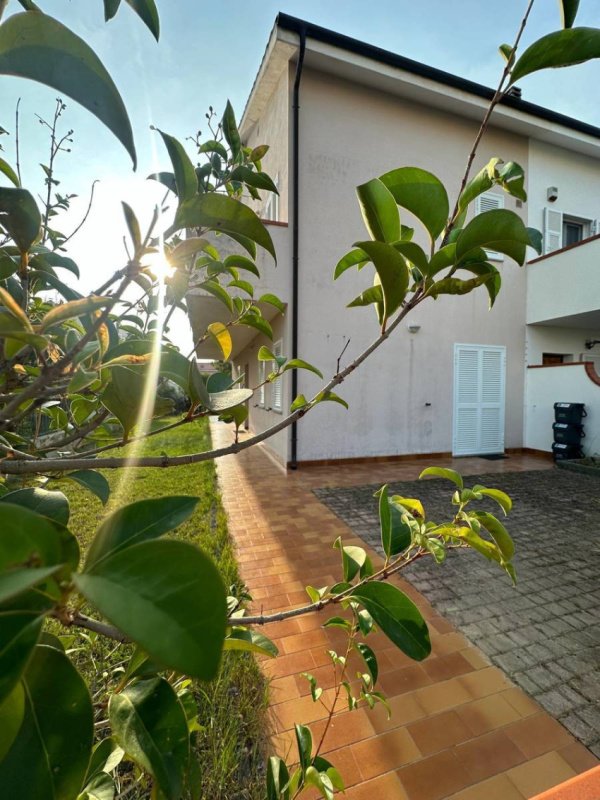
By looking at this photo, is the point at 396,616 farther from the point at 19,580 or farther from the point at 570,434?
the point at 570,434

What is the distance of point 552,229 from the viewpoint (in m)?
7.55

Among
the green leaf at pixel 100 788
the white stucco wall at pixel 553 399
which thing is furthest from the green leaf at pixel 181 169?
the white stucco wall at pixel 553 399

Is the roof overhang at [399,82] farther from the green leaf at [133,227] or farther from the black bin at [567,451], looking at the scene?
the green leaf at [133,227]

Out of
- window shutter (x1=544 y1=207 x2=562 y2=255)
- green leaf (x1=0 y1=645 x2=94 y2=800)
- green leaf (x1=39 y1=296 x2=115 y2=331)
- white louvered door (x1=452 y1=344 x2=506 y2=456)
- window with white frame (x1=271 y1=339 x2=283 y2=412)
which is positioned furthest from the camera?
window shutter (x1=544 y1=207 x2=562 y2=255)

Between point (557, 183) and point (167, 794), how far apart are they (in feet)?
34.7

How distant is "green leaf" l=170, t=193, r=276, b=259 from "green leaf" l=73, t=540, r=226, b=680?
0.39 metres

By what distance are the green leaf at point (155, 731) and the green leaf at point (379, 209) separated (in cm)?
73

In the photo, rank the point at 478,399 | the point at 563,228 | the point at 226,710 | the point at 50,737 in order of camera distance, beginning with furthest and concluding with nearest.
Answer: the point at 563,228 < the point at 478,399 < the point at 226,710 < the point at 50,737

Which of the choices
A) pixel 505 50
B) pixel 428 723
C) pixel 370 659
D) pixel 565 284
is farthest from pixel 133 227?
pixel 565 284

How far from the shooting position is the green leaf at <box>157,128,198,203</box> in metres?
0.45

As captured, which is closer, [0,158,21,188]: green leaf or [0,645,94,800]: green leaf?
[0,645,94,800]: green leaf

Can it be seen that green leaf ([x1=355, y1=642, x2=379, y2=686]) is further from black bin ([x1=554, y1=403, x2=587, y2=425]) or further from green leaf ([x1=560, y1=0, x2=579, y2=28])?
black bin ([x1=554, y1=403, x2=587, y2=425])

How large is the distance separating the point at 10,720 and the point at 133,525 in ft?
0.56

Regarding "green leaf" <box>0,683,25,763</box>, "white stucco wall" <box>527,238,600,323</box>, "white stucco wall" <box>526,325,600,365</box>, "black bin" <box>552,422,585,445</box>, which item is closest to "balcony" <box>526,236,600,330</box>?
"white stucco wall" <box>527,238,600,323</box>
